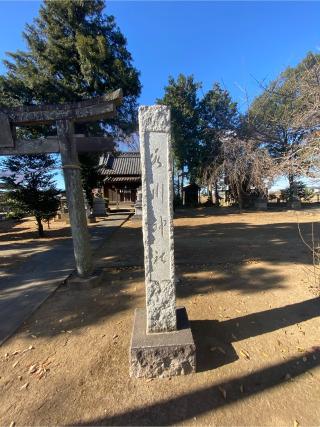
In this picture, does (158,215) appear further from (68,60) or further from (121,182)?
(121,182)

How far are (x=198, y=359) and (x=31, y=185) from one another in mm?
8700

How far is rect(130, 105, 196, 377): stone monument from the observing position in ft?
7.42

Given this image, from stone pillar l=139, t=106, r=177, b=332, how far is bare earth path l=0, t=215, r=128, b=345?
72.9 inches

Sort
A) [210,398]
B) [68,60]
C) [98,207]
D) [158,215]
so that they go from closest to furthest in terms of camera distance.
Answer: [210,398]
[158,215]
[68,60]
[98,207]

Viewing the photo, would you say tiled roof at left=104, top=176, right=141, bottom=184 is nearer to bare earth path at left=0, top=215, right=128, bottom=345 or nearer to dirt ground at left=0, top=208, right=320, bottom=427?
bare earth path at left=0, top=215, right=128, bottom=345

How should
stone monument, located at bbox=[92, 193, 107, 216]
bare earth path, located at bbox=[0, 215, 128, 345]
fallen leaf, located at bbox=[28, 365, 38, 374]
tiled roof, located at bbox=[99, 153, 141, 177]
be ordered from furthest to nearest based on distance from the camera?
tiled roof, located at bbox=[99, 153, 141, 177] < stone monument, located at bbox=[92, 193, 107, 216] < bare earth path, located at bbox=[0, 215, 128, 345] < fallen leaf, located at bbox=[28, 365, 38, 374]

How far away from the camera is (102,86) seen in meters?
12.1

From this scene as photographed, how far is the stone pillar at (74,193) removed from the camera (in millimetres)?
4312

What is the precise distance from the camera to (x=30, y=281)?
468 centimetres

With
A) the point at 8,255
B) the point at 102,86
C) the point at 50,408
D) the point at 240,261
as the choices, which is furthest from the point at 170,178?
the point at 102,86

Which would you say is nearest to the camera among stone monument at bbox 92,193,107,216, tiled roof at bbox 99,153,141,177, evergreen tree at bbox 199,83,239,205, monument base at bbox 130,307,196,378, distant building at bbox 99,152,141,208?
monument base at bbox 130,307,196,378

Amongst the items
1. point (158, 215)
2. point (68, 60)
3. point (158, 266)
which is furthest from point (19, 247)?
point (68, 60)

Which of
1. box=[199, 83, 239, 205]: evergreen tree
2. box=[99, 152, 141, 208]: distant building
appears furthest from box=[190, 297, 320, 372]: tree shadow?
box=[99, 152, 141, 208]: distant building

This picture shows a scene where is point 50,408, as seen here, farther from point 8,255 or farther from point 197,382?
point 8,255
